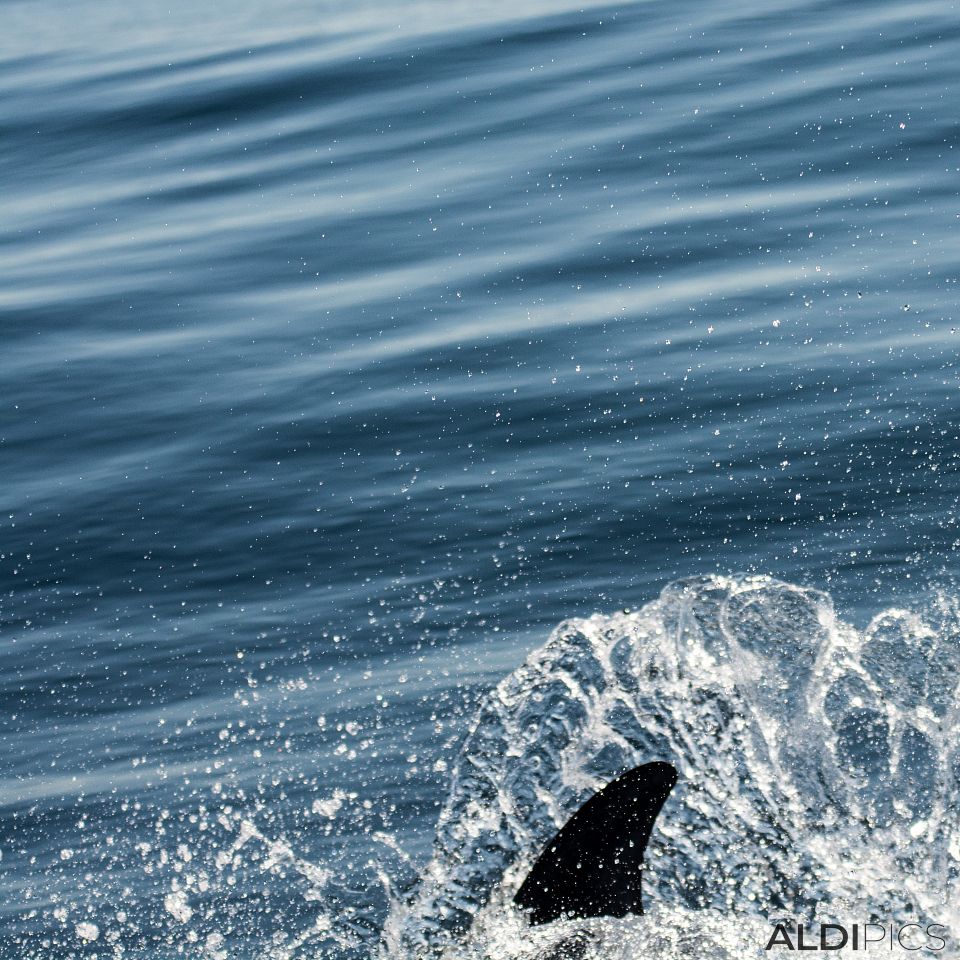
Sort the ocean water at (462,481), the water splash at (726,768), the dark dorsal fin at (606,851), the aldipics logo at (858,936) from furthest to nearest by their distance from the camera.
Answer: the ocean water at (462,481), the water splash at (726,768), the aldipics logo at (858,936), the dark dorsal fin at (606,851)

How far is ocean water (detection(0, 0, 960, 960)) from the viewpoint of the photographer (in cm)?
748

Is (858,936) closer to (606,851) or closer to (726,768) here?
(606,851)

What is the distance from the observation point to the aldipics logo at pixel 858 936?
6.06 metres

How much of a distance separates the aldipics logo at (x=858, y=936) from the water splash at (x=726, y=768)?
7 cm

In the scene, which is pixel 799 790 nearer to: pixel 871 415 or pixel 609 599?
pixel 609 599

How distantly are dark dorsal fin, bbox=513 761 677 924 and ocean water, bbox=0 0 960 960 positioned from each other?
23 centimetres

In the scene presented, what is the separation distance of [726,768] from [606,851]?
5.95 ft

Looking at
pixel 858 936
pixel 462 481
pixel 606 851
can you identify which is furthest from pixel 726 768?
pixel 462 481

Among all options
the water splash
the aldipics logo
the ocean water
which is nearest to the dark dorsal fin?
the water splash

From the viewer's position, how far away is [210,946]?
22.4 feet

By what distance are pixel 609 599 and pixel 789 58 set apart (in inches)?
462

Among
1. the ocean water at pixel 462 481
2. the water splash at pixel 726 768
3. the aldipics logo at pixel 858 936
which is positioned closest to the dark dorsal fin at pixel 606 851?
the water splash at pixel 726 768

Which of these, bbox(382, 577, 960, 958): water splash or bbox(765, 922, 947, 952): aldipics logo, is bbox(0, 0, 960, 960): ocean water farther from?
bbox(765, 922, 947, 952): aldipics logo

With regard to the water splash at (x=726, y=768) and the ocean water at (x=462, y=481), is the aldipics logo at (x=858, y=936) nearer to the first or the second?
the water splash at (x=726, y=768)
